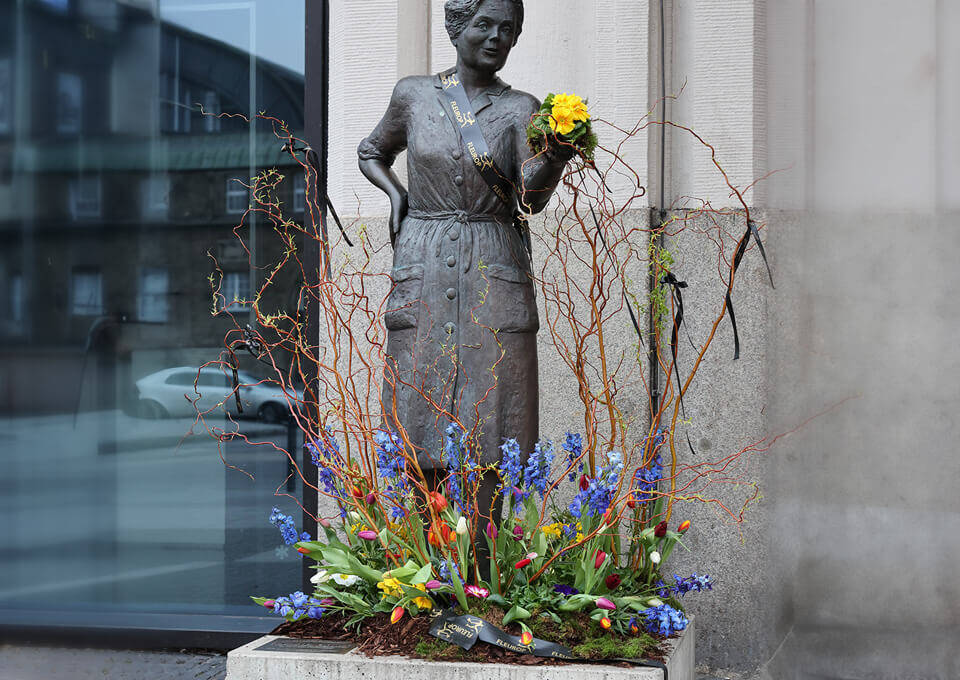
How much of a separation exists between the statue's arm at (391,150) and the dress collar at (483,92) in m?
0.11

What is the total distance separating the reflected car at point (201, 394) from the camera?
228 inches

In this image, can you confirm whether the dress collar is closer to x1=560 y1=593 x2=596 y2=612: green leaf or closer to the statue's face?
the statue's face

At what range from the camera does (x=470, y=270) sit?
3.69 m

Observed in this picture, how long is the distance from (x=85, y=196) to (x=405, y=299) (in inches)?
118

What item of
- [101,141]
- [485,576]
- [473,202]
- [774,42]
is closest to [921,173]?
[774,42]

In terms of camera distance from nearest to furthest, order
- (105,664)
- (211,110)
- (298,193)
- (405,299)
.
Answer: (405,299) < (105,664) < (298,193) < (211,110)

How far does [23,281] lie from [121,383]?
82 cm

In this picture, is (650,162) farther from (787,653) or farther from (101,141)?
(101,141)

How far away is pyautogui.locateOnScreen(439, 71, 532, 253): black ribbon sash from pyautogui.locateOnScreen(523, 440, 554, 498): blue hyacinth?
31.2 inches

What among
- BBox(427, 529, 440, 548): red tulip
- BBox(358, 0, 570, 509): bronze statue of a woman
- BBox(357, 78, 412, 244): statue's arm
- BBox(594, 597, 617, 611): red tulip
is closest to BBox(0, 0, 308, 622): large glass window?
BBox(357, 78, 412, 244): statue's arm

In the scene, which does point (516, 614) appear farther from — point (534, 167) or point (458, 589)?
point (534, 167)

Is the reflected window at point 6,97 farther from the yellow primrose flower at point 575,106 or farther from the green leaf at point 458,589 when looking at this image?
the green leaf at point 458,589

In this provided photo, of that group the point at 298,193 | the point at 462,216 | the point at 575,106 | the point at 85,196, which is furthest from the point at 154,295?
the point at 575,106

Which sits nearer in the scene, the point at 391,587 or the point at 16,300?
the point at 391,587
